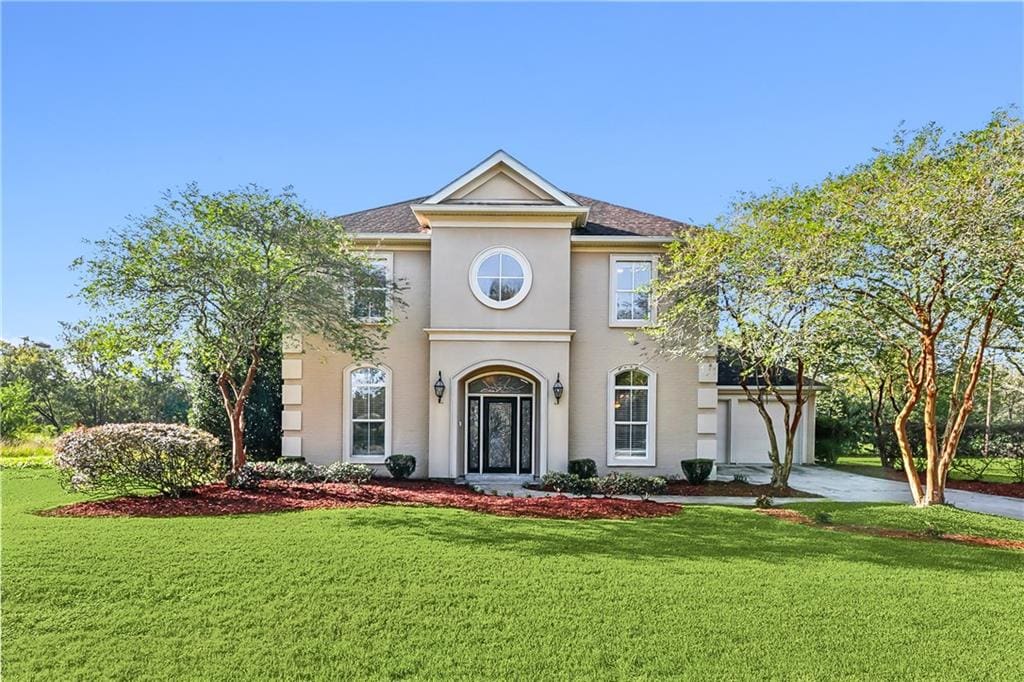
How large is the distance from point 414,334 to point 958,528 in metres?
12.2

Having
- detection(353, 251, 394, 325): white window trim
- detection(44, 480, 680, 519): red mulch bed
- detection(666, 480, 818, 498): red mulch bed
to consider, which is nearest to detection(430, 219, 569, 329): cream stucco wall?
detection(353, 251, 394, 325): white window trim

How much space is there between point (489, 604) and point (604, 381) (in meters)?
10.8

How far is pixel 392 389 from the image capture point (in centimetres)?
1647

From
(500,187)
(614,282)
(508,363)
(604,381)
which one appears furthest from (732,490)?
(500,187)

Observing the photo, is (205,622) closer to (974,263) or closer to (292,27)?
(292,27)

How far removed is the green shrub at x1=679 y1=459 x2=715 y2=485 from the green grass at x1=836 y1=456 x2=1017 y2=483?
25.9ft

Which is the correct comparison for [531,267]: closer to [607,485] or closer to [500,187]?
[500,187]

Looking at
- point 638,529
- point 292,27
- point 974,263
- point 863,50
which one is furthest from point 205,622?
point 863,50

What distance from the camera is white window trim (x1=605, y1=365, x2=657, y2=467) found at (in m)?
16.5

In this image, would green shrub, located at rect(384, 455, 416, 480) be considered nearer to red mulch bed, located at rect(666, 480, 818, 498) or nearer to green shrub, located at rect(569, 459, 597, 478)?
green shrub, located at rect(569, 459, 597, 478)

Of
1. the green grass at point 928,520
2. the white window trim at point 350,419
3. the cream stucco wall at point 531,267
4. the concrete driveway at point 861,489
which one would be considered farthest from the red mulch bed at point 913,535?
the white window trim at point 350,419

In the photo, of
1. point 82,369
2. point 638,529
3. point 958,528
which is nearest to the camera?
point 638,529

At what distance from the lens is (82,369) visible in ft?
105

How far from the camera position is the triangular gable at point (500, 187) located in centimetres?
1584
